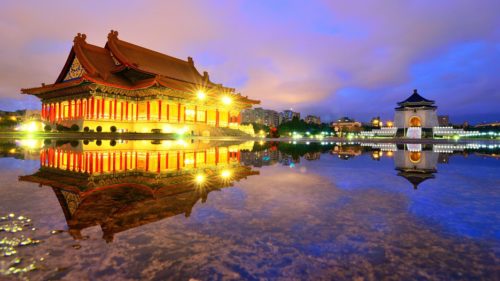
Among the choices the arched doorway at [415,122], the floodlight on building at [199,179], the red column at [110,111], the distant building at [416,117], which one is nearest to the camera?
the floodlight on building at [199,179]

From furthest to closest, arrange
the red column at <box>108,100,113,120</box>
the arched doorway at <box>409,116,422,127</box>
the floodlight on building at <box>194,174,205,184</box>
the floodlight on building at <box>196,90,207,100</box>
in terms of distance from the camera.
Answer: the arched doorway at <box>409,116,422,127</box> → the floodlight on building at <box>196,90,207,100</box> → the red column at <box>108,100,113,120</box> → the floodlight on building at <box>194,174,205,184</box>

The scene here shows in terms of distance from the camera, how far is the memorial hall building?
3388 cm

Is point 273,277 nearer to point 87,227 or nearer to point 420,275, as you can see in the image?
point 420,275

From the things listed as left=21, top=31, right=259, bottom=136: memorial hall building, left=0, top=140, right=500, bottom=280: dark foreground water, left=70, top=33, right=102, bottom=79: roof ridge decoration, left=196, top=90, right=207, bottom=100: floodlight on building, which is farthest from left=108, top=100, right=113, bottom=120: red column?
left=0, top=140, right=500, bottom=280: dark foreground water

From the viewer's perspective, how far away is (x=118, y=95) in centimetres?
3588

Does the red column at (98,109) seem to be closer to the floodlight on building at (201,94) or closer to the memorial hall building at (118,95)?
the memorial hall building at (118,95)

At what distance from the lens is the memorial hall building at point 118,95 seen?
33.9 metres

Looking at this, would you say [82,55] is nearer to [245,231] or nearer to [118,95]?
[118,95]

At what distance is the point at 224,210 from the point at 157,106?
115 feet

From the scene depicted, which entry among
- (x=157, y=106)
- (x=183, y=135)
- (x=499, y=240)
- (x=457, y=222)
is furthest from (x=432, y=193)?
(x=157, y=106)

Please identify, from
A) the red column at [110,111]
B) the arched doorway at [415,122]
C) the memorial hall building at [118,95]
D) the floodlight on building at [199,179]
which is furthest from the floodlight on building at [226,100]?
the arched doorway at [415,122]

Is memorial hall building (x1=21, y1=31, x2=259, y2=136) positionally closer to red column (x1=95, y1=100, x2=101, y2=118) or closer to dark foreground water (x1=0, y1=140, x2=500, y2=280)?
red column (x1=95, y1=100, x2=101, y2=118)

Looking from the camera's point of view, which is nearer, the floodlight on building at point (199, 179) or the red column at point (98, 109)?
the floodlight on building at point (199, 179)

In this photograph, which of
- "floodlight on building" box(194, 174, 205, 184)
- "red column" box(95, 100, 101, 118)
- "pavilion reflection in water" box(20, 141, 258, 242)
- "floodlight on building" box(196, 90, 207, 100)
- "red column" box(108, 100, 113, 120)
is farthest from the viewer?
"floodlight on building" box(196, 90, 207, 100)
